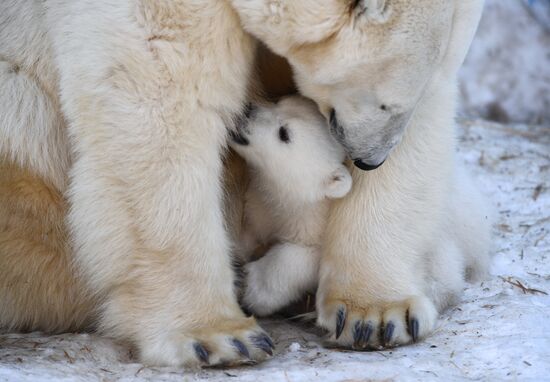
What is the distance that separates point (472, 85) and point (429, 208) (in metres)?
4.13

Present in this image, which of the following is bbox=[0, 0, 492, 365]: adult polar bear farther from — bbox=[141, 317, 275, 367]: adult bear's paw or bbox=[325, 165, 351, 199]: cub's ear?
bbox=[325, 165, 351, 199]: cub's ear

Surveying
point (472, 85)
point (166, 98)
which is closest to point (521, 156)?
point (472, 85)

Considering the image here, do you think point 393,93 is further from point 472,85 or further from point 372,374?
point 472,85

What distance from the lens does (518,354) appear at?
328cm

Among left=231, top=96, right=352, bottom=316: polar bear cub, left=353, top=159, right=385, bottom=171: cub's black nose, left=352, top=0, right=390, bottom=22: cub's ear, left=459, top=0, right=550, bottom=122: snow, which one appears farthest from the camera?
left=459, top=0, right=550, bottom=122: snow

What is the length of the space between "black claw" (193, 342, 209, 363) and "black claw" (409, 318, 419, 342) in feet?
2.46

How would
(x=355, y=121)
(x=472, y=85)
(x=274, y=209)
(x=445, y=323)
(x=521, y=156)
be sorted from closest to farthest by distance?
(x=355, y=121) → (x=445, y=323) → (x=274, y=209) → (x=521, y=156) → (x=472, y=85)

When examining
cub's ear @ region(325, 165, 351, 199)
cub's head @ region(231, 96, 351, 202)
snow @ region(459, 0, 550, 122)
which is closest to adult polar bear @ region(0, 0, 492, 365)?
cub's ear @ region(325, 165, 351, 199)

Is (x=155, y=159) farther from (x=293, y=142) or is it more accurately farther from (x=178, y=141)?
(x=293, y=142)

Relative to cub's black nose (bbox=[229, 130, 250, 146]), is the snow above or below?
above

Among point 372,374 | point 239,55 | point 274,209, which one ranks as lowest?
point 372,374

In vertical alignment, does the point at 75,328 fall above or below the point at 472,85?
below

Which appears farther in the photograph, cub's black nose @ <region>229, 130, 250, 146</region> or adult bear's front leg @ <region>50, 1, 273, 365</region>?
cub's black nose @ <region>229, 130, 250, 146</region>

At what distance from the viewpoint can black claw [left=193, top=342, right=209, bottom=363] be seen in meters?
3.20
